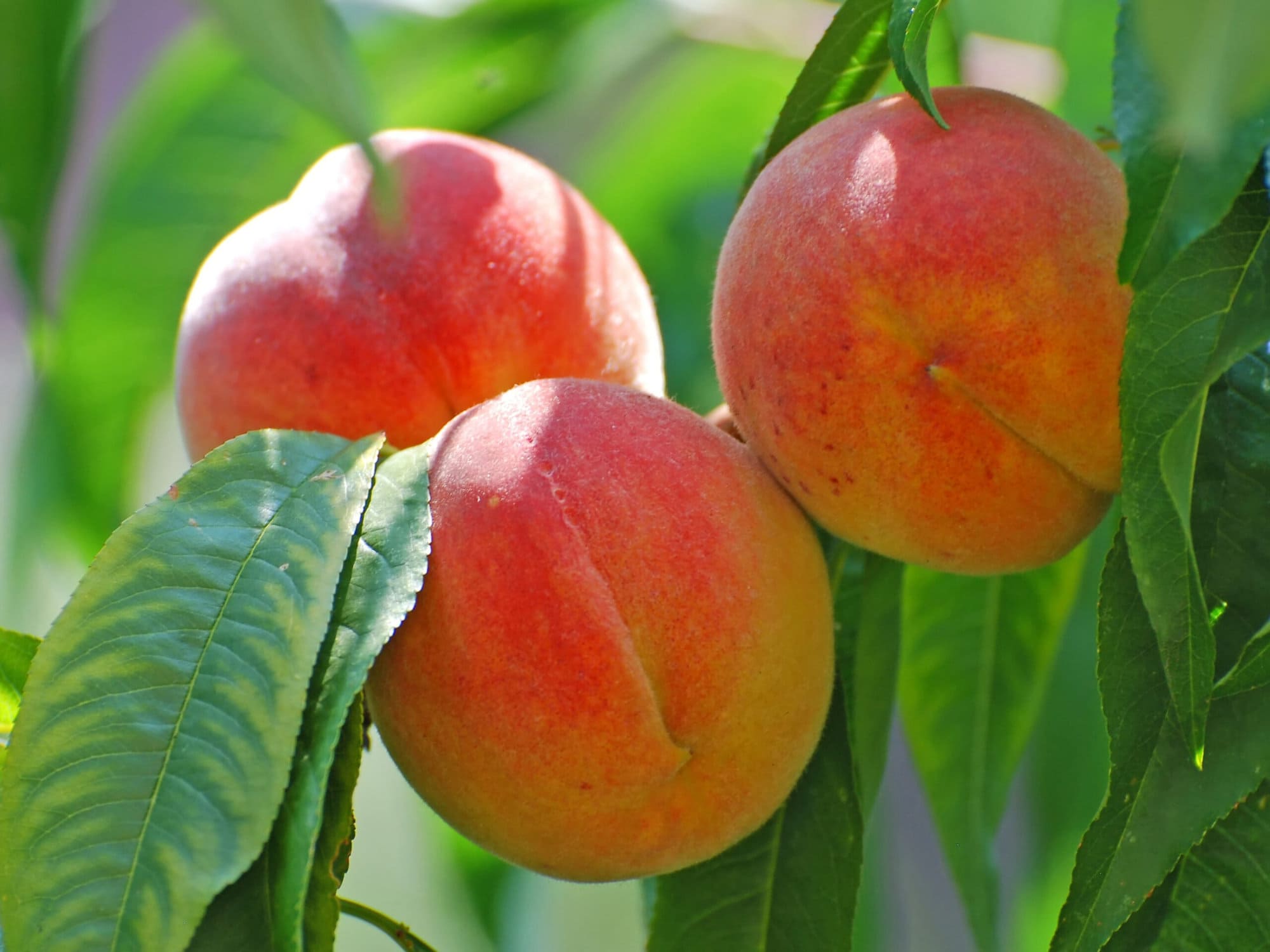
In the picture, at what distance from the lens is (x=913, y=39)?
547 millimetres

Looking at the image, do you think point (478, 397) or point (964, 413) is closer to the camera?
point (964, 413)

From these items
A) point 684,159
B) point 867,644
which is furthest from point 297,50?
point 684,159

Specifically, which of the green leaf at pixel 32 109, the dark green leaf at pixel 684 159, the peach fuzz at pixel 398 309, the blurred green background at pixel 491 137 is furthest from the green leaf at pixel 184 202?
the green leaf at pixel 32 109

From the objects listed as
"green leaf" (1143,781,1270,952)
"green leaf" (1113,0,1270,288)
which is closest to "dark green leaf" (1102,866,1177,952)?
"green leaf" (1143,781,1270,952)

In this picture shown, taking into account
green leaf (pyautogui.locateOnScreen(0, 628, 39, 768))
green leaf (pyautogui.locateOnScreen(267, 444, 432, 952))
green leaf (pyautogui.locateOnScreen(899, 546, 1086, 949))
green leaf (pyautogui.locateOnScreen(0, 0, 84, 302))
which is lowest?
green leaf (pyautogui.locateOnScreen(899, 546, 1086, 949))

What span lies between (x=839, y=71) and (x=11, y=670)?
0.49 metres

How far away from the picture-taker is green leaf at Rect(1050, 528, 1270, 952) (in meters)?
0.55

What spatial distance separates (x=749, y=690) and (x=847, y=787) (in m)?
0.15

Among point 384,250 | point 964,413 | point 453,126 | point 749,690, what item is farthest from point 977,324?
point 453,126

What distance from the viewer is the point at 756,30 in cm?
126

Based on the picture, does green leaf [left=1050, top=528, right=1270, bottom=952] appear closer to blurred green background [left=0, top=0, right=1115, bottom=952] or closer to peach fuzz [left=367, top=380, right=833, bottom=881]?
peach fuzz [left=367, top=380, right=833, bottom=881]

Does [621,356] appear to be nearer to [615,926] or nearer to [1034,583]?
[1034,583]

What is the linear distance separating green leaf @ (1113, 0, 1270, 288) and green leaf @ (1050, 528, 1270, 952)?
0.15m

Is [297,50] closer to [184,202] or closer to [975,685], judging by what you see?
[975,685]
